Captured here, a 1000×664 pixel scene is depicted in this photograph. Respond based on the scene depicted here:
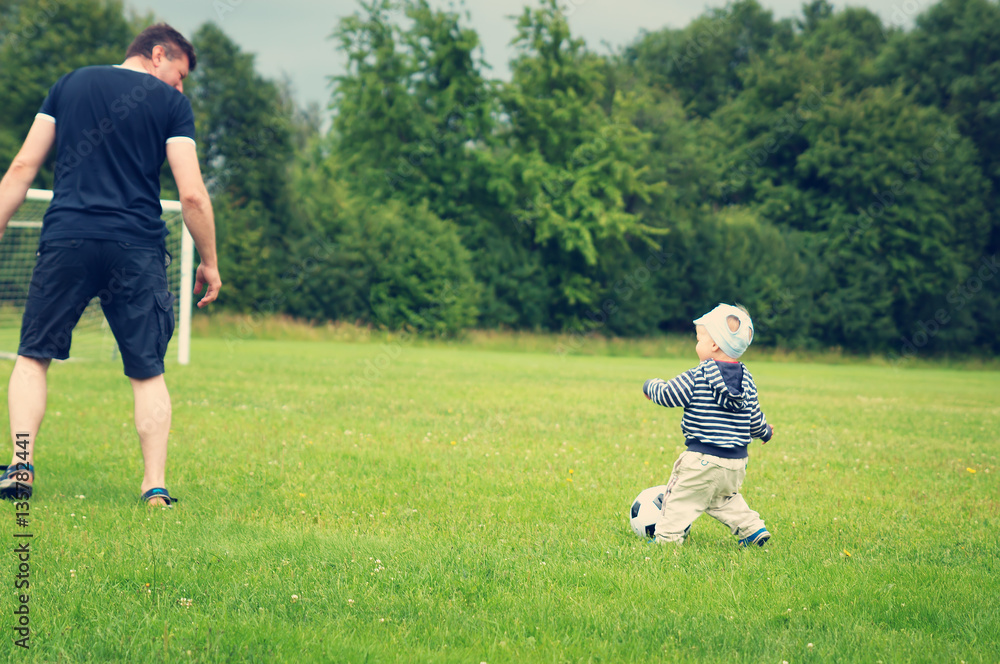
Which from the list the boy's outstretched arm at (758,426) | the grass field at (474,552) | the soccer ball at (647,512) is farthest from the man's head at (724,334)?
the grass field at (474,552)

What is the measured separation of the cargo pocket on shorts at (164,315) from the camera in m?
4.46

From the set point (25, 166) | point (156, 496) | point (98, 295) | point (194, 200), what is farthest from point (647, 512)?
point (25, 166)

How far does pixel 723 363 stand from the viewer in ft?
14.1

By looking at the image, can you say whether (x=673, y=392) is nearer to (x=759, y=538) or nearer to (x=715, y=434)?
(x=715, y=434)

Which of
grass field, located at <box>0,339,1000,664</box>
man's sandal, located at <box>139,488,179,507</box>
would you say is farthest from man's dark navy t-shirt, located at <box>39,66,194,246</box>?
grass field, located at <box>0,339,1000,664</box>

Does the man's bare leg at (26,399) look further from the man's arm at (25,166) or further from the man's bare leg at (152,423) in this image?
the man's arm at (25,166)

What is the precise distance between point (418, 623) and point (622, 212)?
119 feet

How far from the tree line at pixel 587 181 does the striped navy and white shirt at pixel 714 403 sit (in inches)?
1187

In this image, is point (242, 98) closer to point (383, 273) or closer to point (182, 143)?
point (383, 273)

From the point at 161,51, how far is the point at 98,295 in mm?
1426

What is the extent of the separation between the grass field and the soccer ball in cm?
9

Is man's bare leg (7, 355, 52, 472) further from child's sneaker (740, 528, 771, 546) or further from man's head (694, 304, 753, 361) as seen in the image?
child's sneaker (740, 528, 771, 546)

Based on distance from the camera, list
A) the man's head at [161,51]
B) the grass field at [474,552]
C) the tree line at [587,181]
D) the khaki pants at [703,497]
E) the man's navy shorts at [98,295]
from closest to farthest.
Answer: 1. the grass field at [474,552]
2. the khaki pants at [703,497]
3. the man's navy shorts at [98,295]
4. the man's head at [161,51]
5. the tree line at [587,181]

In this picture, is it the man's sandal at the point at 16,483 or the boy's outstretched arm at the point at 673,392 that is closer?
the boy's outstretched arm at the point at 673,392
